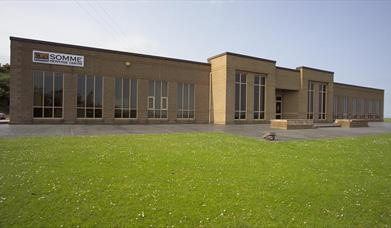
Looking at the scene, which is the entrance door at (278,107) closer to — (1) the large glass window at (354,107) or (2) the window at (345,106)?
(2) the window at (345,106)

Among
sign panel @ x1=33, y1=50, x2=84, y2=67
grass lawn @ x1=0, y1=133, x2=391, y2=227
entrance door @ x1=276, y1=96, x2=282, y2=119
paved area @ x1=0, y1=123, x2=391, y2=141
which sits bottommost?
grass lawn @ x1=0, y1=133, x2=391, y2=227

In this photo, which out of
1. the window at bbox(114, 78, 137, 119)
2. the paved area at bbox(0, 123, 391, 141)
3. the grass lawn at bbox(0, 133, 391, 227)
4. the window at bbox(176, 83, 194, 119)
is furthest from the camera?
the window at bbox(176, 83, 194, 119)

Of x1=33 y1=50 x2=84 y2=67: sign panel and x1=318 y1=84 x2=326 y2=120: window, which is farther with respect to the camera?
x1=318 y1=84 x2=326 y2=120: window

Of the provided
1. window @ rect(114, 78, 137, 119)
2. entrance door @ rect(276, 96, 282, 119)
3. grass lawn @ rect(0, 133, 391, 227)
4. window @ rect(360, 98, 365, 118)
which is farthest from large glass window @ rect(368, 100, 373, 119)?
grass lawn @ rect(0, 133, 391, 227)

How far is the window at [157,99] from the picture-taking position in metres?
27.2

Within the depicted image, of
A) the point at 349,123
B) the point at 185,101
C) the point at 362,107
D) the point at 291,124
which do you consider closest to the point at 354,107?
the point at 362,107

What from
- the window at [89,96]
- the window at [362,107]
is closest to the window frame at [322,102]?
the window at [362,107]

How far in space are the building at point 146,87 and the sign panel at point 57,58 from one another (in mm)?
73

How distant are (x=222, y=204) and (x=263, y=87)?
27.9 m

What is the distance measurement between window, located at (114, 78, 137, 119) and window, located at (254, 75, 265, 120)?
547 inches

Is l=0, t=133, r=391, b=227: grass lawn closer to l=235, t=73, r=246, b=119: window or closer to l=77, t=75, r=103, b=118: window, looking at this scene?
l=77, t=75, r=103, b=118: window

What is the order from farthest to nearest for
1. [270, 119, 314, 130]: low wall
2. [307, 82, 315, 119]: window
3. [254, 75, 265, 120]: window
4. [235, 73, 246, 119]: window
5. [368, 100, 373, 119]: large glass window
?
[368, 100, 373, 119]: large glass window, [307, 82, 315, 119]: window, [254, 75, 265, 120]: window, [235, 73, 246, 119]: window, [270, 119, 314, 130]: low wall

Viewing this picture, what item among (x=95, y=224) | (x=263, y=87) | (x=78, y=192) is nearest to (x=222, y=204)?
(x=95, y=224)

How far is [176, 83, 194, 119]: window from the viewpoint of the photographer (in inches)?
1130
